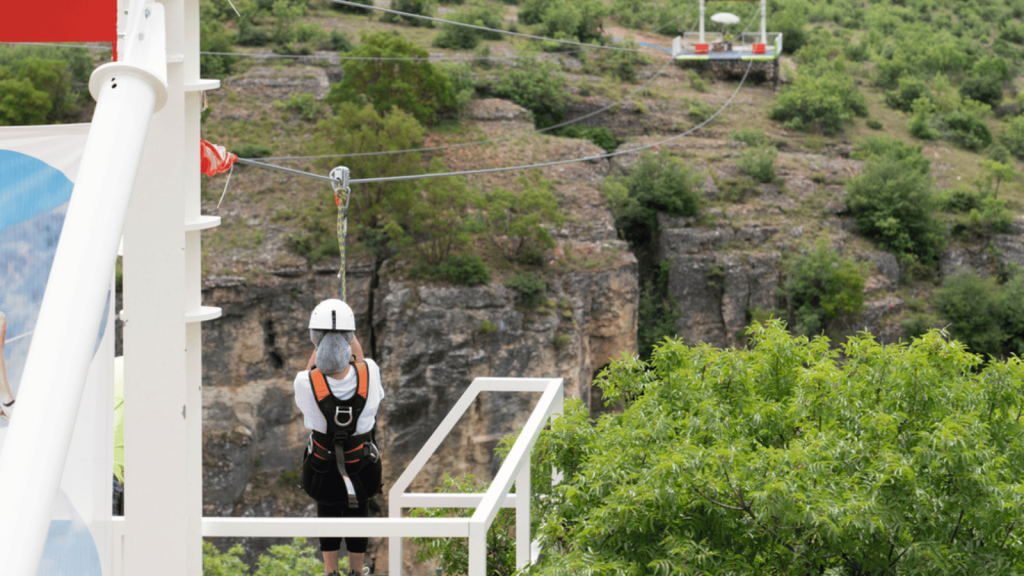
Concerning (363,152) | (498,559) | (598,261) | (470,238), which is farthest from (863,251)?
(498,559)

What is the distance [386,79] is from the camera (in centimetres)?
2759

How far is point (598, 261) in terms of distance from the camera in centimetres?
2581

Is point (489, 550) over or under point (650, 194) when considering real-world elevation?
under

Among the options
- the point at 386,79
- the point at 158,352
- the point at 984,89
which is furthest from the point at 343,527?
the point at 984,89

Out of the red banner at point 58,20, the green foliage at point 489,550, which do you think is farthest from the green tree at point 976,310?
the red banner at point 58,20

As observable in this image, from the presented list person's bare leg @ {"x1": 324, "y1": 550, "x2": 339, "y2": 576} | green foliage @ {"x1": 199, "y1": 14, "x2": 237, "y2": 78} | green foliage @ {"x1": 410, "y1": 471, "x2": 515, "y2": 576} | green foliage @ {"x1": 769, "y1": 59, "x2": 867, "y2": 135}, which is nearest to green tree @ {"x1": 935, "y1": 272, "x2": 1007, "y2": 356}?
green foliage @ {"x1": 769, "y1": 59, "x2": 867, "y2": 135}

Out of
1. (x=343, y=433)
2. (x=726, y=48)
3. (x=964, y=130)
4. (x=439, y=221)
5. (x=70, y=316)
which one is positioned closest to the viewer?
A: (x=70, y=316)

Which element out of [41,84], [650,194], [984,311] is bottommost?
[984,311]

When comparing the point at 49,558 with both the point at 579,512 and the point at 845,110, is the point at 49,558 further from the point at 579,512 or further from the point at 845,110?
the point at 845,110

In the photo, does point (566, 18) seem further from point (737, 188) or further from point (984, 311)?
point (984, 311)

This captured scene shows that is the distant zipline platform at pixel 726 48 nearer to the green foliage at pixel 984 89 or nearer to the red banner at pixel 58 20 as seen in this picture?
the green foliage at pixel 984 89

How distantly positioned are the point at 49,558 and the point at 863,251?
30.5 meters

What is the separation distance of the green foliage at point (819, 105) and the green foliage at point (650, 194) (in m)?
8.56

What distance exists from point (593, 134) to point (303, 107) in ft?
34.3
